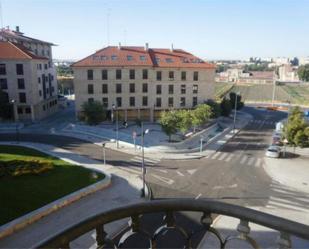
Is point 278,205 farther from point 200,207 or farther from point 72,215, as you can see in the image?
point 200,207

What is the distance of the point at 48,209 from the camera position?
17.7 metres

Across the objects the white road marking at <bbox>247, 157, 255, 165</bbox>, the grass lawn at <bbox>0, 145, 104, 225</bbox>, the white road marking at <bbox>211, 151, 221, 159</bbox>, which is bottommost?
the white road marking at <bbox>247, 157, 255, 165</bbox>

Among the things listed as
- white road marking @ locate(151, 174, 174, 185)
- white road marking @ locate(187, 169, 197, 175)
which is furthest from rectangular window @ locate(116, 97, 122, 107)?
white road marking @ locate(151, 174, 174, 185)

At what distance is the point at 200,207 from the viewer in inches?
113

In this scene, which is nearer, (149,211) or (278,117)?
(149,211)

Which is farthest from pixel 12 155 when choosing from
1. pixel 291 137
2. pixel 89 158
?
pixel 291 137

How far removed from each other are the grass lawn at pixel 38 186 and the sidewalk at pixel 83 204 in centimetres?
118

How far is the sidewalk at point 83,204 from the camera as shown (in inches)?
602

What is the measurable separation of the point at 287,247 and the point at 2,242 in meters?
16.2

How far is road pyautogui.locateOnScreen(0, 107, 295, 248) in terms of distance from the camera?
21.4m

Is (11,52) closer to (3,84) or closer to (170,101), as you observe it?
(3,84)

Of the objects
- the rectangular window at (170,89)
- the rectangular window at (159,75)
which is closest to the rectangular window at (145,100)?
the rectangular window at (159,75)

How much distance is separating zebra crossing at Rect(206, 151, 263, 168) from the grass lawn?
1288 cm

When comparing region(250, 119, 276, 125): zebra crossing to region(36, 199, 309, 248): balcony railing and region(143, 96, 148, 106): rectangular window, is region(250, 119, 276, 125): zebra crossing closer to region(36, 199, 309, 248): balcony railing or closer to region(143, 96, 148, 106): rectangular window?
region(143, 96, 148, 106): rectangular window
